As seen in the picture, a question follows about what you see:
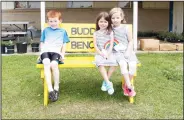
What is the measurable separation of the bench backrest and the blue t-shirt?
0.55m

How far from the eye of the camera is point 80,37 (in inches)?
223

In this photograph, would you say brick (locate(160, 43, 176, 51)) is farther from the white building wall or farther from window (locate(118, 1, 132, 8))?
window (locate(118, 1, 132, 8))

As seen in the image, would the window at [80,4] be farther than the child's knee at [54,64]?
Yes

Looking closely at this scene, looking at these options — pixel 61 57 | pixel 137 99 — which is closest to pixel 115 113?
pixel 137 99

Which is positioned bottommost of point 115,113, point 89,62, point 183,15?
point 115,113

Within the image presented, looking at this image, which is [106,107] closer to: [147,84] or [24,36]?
[147,84]

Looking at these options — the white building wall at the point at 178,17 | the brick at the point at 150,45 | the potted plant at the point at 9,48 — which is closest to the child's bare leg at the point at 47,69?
the potted plant at the point at 9,48

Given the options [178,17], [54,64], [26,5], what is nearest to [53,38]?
[54,64]

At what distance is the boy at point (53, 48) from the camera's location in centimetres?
466

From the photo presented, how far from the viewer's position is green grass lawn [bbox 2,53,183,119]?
4.45 m

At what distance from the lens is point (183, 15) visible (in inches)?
520

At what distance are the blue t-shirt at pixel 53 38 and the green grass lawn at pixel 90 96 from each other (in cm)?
72

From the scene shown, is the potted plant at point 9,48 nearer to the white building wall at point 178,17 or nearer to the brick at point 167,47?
the brick at point 167,47

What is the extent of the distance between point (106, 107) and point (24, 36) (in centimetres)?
732
